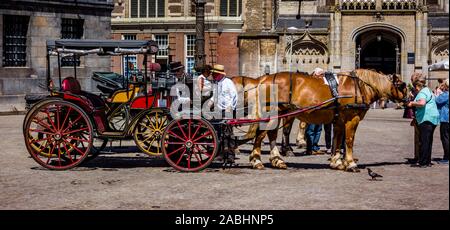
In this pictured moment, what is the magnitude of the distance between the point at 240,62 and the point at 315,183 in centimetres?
3281

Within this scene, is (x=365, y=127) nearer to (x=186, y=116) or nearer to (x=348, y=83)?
(x=348, y=83)

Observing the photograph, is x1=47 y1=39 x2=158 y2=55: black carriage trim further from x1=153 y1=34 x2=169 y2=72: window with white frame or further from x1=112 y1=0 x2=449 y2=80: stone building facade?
x1=153 y1=34 x2=169 y2=72: window with white frame

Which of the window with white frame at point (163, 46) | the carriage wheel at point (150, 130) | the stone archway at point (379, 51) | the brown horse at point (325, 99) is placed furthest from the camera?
the window with white frame at point (163, 46)

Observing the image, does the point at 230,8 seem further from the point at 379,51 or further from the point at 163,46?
the point at 379,51

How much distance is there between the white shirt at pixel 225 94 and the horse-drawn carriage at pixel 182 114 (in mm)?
259

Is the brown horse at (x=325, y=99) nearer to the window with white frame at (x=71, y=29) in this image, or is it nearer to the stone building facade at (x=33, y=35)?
the stone building facade at (x=33, y=35)

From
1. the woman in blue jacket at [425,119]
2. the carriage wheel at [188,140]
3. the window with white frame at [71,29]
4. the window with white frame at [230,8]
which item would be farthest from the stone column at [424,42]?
the carriage wheel at [188,140]

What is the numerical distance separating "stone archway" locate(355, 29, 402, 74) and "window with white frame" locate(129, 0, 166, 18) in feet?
48.0

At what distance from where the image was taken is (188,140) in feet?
37.7

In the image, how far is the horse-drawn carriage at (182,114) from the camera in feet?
38.0

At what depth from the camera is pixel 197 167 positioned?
11.5 meters

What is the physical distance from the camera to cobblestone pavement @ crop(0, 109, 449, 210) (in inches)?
342

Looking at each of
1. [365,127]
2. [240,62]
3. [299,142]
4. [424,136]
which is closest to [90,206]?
[424,136]

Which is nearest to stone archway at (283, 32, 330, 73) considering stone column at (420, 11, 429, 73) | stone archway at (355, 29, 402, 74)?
stone archway at (355, 29, 402, 74)
